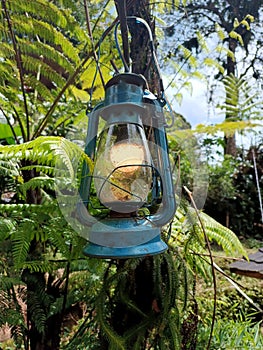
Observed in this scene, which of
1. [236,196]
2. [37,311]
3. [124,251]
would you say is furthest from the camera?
[236,196]

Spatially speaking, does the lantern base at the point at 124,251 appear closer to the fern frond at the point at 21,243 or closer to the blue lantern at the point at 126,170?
the blue lantern at the point at 126,170

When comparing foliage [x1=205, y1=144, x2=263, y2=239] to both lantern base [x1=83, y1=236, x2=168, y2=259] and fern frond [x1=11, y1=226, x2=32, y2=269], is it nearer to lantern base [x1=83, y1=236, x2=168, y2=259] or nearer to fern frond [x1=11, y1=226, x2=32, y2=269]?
fern frond [x1=11, y1=226, x2=32, y2=269]

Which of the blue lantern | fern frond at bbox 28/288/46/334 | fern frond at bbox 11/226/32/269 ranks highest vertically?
the blue lantern

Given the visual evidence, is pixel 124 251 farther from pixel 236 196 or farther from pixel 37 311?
pixel 236 196

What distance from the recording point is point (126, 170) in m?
0.61

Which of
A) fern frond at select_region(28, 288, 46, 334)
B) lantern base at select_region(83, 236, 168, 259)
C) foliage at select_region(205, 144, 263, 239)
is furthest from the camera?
foliage at select_region(205, 144, 263, 239)

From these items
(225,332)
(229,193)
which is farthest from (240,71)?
(225,332)

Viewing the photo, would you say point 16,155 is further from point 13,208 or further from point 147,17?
point 147,17

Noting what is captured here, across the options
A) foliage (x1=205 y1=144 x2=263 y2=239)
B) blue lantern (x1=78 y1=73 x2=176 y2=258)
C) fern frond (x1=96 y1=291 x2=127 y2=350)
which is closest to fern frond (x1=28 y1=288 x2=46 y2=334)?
fern frond (x1=96 y1=291 x2=127 y2=350)

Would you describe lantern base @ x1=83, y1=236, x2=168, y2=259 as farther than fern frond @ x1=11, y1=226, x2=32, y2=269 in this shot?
No

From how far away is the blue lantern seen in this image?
Result: 1.82 ft

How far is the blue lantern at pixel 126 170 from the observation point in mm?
554

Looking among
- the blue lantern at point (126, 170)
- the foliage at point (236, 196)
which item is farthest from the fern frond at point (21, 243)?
the foliage at point (236, 196)

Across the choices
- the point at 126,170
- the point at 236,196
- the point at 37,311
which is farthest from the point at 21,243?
the point at 236,196
